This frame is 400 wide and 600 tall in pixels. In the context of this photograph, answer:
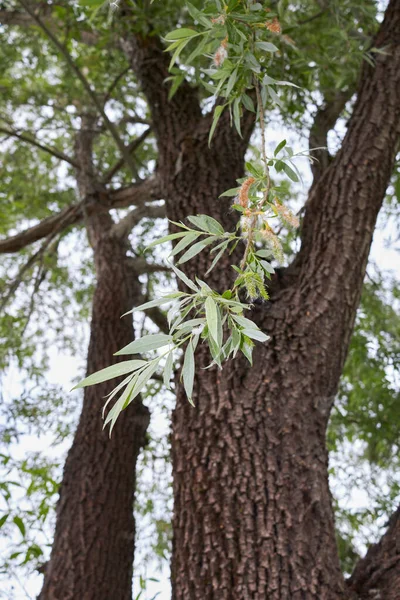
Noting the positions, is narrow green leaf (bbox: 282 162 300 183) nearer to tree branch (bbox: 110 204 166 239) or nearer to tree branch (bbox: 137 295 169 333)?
Result: tree branch (bbox: 110 204 166 239)

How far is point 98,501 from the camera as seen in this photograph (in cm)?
263

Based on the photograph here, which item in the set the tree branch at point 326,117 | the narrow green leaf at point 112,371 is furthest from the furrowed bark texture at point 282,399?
the narrow green leaf at point 112,371

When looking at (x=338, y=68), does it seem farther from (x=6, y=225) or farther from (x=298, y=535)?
(x=6, y=225)

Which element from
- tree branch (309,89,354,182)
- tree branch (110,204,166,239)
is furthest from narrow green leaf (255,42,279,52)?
tree branch (110,204,166,239)

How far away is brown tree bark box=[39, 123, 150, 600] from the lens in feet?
8.07

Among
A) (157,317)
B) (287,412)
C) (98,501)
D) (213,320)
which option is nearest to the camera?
(213,320)

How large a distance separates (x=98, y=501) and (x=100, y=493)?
0.11 ft

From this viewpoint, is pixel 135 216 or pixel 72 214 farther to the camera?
pixel 72 214

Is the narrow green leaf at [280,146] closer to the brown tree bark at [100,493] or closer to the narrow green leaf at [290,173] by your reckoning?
the narrow green leaf at [290,173]

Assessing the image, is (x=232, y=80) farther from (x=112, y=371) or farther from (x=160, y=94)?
(x=160, y=94)

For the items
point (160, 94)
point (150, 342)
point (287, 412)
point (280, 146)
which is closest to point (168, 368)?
point (150, 342)

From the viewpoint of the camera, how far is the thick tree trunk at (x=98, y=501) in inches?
96.7

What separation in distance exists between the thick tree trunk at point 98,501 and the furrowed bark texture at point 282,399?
68cm

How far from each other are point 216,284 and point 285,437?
564mm
